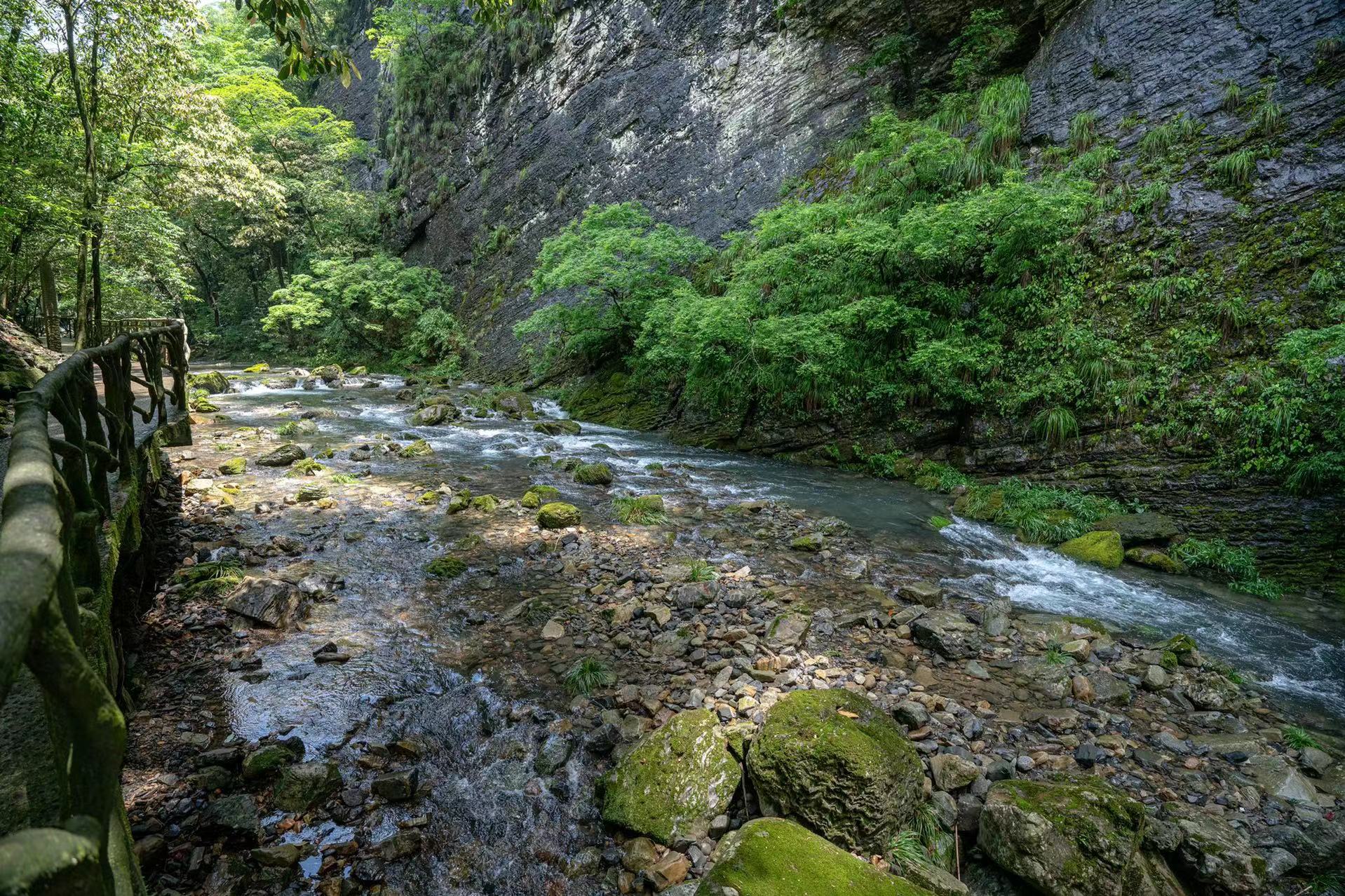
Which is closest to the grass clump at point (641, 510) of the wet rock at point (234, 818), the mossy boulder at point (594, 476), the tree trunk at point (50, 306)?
the mossy boulder at point (594, 476)

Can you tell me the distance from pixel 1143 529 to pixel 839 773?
6809 mm

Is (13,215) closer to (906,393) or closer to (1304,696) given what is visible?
(906,393)

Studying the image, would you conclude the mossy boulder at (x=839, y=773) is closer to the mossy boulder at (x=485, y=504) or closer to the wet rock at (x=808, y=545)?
the wet rock at (x=808, y=545)

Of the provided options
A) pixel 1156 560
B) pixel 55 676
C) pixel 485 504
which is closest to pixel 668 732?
pixel 55 676

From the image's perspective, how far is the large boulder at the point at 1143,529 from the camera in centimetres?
721

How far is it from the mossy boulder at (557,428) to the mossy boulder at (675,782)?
1093 cm

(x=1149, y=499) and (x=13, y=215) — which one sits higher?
(x=13, y=215)

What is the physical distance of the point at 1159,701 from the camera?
4.20m

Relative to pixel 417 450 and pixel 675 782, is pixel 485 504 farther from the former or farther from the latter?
pixel 675 782

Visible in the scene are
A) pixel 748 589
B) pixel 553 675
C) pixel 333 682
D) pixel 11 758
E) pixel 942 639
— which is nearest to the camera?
pixel 11 758

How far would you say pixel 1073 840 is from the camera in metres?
2.70

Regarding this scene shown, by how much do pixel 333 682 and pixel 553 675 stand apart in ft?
5.14

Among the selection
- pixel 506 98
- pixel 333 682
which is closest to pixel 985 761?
pixel 333 682

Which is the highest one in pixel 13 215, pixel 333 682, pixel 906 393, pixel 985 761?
pixel 13 215
